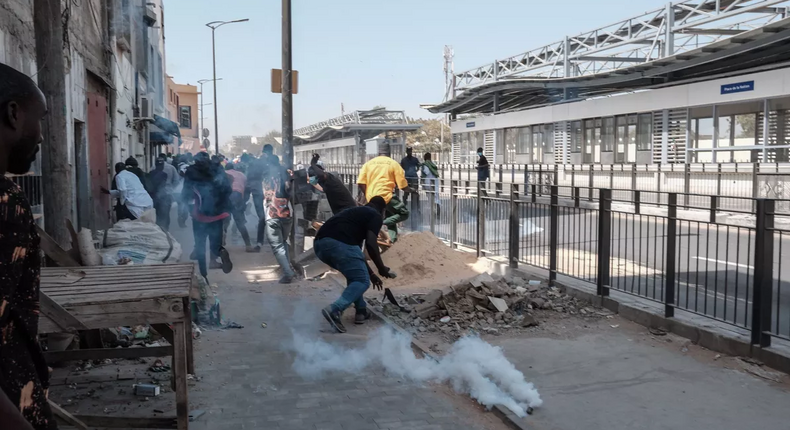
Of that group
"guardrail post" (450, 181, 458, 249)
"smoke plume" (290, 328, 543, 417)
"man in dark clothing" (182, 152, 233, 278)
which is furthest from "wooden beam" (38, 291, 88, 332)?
"guardrail post" (450, 181, 458, 249)

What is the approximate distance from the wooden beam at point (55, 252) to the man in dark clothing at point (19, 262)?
322 cm

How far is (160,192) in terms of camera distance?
13477 mm

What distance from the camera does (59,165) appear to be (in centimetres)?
569

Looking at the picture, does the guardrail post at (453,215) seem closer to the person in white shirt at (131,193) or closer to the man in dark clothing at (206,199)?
the man in dark clothing at (206,199)

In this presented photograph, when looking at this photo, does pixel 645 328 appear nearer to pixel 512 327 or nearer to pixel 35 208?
pixel 512 327

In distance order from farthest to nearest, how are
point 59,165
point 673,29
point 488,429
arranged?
point 673,29 < point 59,165 < point 488,429

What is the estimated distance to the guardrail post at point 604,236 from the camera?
23.0ft

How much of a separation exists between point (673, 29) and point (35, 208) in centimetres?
2246

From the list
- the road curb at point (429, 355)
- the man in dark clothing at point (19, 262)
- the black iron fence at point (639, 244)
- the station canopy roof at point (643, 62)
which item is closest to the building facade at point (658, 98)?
the station canopy roof at point (643, 62)

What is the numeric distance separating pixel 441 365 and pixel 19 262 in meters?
4.12

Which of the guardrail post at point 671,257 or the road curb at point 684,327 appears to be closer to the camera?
the road curb at point 684,327

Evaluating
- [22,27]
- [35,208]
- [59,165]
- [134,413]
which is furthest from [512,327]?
[22,27]

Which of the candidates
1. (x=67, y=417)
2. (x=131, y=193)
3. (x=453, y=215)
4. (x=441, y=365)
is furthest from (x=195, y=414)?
(x=453, y=215)

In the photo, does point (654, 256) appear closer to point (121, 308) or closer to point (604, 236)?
point (604, 236)
